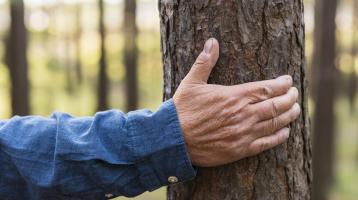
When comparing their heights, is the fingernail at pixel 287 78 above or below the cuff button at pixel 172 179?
above

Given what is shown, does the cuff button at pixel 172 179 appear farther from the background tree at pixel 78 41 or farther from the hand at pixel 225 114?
the background tree at pixel 78 41

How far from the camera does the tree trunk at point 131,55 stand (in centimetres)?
1641

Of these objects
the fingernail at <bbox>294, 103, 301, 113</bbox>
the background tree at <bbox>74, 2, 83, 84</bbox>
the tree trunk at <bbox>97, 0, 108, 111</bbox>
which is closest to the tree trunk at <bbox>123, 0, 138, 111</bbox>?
the tree trunk at <bbox>97, 0, 108, 111</bbox>

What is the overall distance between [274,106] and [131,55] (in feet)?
49.9

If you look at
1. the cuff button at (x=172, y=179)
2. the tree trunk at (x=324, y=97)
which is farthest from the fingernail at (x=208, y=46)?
the tree trunk at (x=324, y=97)

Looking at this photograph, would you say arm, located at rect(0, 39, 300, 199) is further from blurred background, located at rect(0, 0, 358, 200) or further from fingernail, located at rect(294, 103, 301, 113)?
blurred background, located at rect(0, 0, 358, 200)

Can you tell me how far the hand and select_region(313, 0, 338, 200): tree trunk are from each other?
630 cm

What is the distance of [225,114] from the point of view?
158 centimetres

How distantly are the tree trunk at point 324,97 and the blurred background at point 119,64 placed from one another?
0.05ft

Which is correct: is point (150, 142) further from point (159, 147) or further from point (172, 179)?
point (172, 179)

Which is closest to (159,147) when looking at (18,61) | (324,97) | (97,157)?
(97,157)

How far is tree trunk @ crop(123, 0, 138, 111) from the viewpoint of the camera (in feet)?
Result: 53.8

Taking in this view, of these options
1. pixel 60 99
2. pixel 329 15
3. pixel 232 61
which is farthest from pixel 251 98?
pixel 60 99

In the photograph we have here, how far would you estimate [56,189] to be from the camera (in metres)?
1.64
